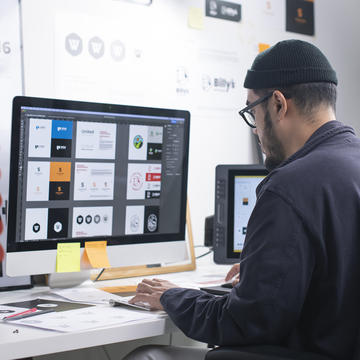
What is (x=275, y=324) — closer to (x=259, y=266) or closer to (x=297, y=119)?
(x=259, y=266)

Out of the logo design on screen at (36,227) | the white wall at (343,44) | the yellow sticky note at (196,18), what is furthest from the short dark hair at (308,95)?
the white wall at (343,44)

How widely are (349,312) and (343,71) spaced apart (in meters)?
1.98

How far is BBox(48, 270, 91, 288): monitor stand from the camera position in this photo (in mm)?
1638

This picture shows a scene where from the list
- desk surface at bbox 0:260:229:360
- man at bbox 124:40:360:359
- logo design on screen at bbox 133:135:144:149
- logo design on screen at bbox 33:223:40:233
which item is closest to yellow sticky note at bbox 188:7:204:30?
logo design on screen at bbox 133:135:144:149

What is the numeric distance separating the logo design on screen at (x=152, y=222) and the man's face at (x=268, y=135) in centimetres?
50

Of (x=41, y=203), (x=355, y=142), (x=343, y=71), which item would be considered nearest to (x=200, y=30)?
(x=343, y=71)

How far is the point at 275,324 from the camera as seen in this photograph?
106 cm

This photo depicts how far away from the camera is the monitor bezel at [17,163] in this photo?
58.4 inches

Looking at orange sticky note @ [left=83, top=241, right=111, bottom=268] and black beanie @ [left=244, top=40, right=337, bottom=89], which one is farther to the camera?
orange sticky note @ [left=83, top=241, right=111, bottom=268]

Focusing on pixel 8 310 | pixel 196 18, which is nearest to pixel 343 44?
pixel 196 18

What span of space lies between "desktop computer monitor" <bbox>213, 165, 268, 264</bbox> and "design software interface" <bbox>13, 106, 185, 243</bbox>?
183mm

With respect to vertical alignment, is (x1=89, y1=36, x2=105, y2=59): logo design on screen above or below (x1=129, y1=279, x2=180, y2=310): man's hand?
above

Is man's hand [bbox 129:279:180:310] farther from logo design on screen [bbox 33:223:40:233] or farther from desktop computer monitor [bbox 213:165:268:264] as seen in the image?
desktop computer monitor [bbox 213:165:268:264]

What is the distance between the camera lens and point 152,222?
173 centimetres
